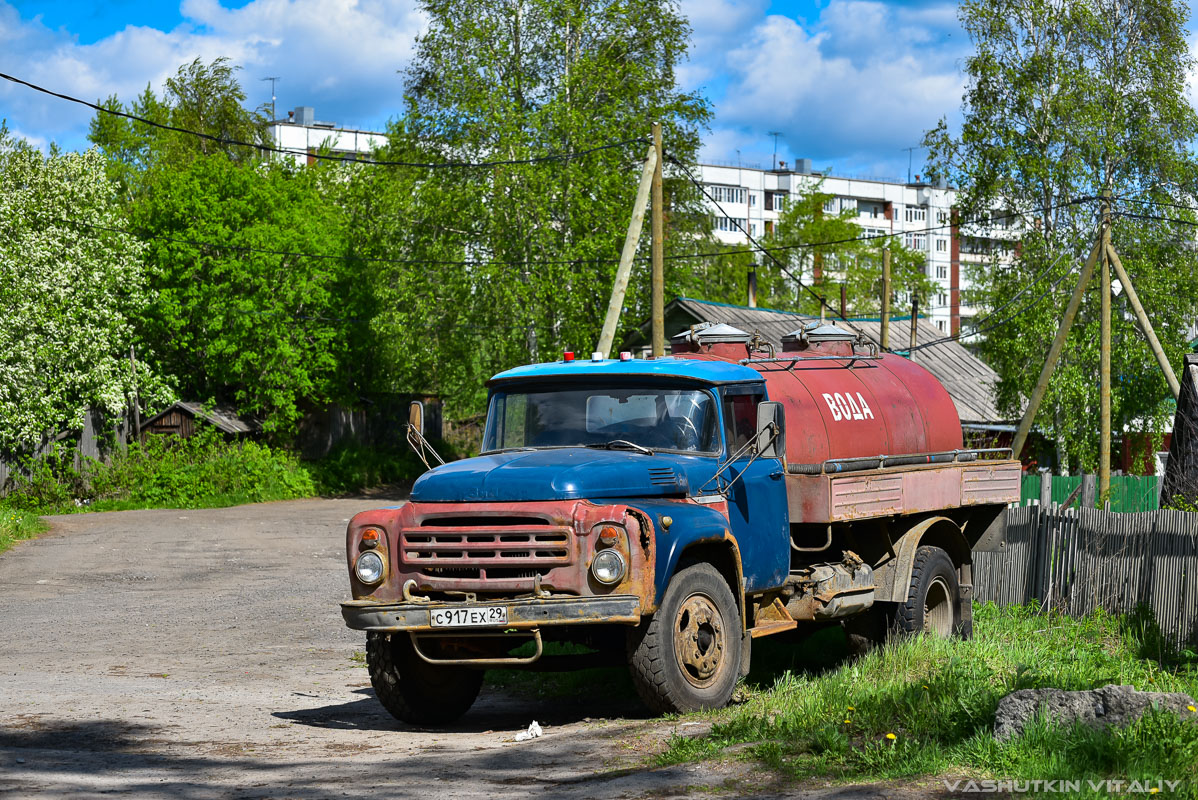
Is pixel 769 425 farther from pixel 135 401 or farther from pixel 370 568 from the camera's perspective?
pixel 135 401

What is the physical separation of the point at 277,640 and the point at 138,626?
2138 mm

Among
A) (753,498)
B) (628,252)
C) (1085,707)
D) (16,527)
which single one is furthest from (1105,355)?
(16,527)

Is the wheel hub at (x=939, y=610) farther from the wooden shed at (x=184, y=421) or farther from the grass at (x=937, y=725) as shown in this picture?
the wooden shed at (x=184, y=421)

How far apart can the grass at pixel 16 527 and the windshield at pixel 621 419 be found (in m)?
17.7

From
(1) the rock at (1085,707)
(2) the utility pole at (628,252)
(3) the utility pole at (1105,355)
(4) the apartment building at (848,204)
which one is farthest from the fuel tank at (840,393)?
(4) the apartment building at (848,204)

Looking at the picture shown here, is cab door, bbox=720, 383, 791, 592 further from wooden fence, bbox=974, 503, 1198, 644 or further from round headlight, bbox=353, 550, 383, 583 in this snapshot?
wooden fence, bbox=974, 503, 1198, 644

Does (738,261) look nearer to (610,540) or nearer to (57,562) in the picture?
(57,562)

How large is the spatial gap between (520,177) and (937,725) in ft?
97.8

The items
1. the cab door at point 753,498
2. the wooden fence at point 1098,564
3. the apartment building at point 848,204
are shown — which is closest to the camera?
the cab door at point 753,498

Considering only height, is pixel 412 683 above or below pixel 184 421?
below

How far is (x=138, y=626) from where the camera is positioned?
14938mm

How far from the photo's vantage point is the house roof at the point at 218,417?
3860 cm

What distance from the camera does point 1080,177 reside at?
34219 mm

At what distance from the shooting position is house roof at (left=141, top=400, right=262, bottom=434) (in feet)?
127
